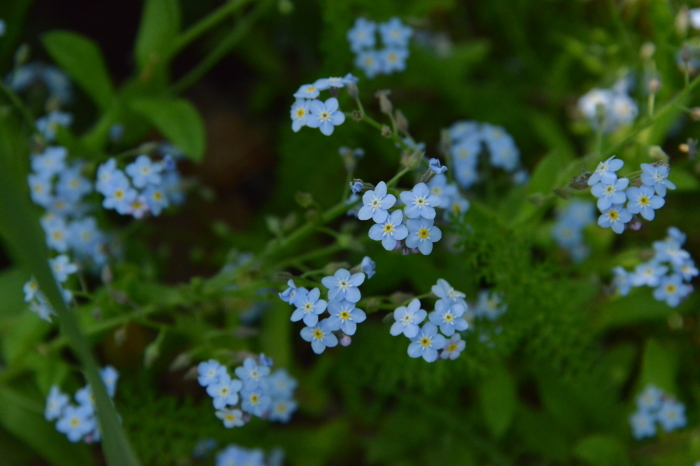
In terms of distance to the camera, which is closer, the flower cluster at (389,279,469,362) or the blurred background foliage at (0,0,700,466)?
the flower cluster at (389,279,469,362)

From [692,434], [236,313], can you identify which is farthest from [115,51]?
[692,434]

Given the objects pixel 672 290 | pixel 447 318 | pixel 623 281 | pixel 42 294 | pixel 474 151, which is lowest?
pixel 672 290

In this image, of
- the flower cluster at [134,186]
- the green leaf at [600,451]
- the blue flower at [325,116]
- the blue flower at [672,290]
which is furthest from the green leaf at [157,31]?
the green leaf at [600,451]

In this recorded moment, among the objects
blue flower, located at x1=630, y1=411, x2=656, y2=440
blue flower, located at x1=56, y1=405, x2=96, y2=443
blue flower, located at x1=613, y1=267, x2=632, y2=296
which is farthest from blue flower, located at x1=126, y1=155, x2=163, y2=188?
blue flower, located at x1=630, y1=411, x2=656, y2=440

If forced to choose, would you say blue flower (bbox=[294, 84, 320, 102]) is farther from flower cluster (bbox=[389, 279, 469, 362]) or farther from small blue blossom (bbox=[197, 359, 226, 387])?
small blue blossom (bbox=[197, 359, 226, 387])

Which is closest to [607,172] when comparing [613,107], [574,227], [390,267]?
[390,267]

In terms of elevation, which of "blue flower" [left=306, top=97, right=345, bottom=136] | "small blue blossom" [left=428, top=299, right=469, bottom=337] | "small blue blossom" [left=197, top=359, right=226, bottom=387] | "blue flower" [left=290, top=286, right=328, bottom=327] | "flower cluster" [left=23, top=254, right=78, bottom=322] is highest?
→ "blue flower" [left=306, top=97, right=345, bottom=136]

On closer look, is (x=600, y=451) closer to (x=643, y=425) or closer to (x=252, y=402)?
(x=643, y=425)

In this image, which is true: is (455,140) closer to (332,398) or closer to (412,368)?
(412,368)

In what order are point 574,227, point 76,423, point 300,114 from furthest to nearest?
point 574,227 → point 76,423 → point 300,114
